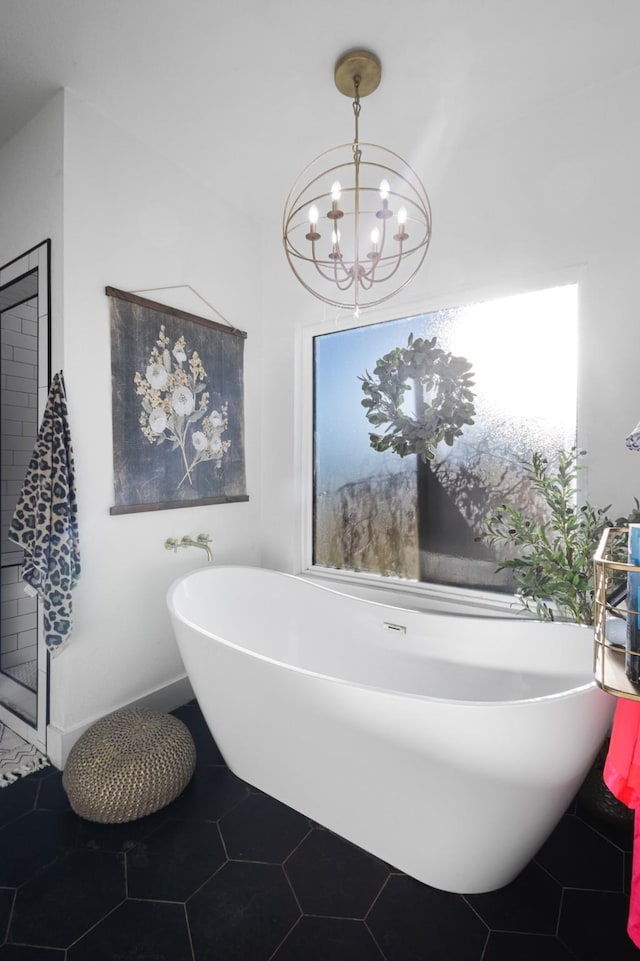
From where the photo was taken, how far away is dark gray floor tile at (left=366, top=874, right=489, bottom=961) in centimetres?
128

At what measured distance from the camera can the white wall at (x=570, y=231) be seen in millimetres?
1857

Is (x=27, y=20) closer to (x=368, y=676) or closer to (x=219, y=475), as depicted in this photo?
(x=219, y=475)

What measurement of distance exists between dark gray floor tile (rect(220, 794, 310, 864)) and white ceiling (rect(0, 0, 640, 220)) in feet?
9.20

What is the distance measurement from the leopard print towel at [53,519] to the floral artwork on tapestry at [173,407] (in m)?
0.27

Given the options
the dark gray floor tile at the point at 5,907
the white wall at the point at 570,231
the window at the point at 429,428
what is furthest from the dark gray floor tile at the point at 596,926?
the dark gray floor tile at the point at 5,907

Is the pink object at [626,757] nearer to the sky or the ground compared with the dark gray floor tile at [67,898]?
nearer to the sky

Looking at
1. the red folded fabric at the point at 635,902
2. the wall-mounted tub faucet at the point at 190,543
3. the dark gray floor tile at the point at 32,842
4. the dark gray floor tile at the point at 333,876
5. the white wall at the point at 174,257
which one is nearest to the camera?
the red folded fabric at the point at 635,902

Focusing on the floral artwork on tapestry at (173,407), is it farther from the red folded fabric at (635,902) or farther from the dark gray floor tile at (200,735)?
the red folded fabric at (635,902)

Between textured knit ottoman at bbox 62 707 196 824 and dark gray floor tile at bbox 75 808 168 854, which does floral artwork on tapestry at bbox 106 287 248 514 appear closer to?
textured knit ottoman at bbox 62 707 196 824

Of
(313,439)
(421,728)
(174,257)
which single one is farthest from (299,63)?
(421,728)

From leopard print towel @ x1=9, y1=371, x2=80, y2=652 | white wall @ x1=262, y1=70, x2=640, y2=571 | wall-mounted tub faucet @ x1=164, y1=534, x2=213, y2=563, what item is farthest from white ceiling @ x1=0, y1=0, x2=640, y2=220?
wall-mounted tub faucet @ x1=164, y1=534, x2=213, y2=563

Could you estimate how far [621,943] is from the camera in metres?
1.30

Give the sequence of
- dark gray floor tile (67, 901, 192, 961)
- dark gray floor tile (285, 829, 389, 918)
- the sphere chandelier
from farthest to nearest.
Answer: the sphere chandelier, dark gray floor tile (285, 829, 389, 918), dark gray floor tile (67, 901, 192, 961)

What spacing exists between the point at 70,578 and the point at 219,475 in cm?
101
